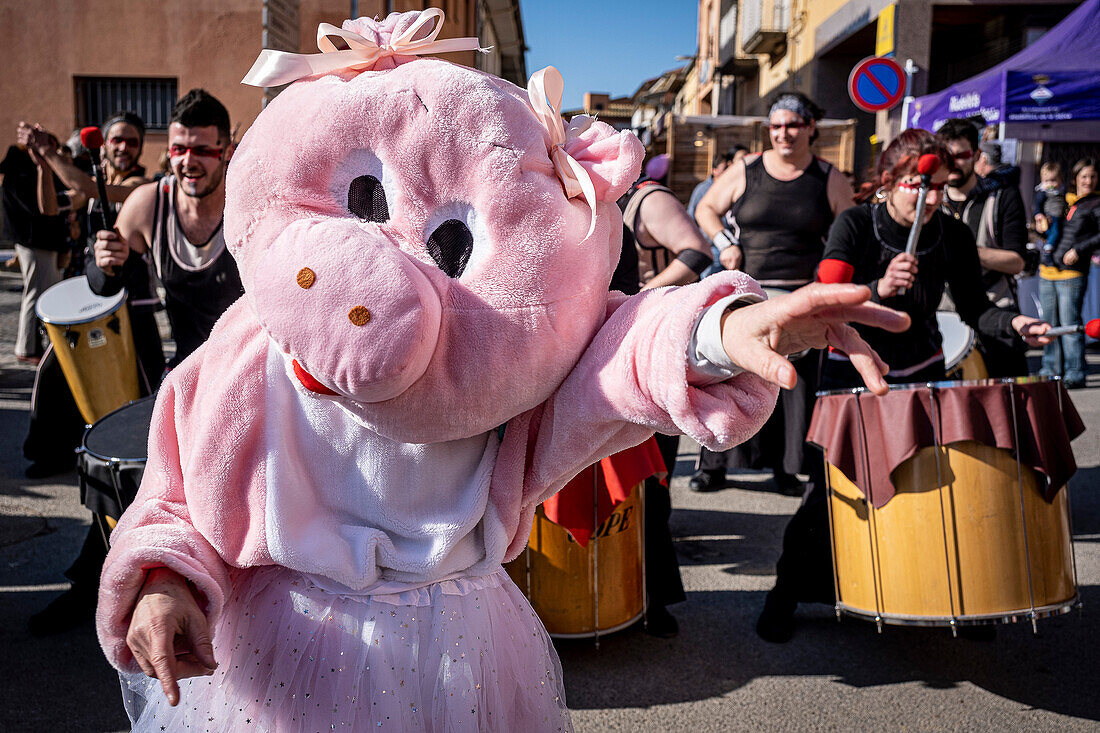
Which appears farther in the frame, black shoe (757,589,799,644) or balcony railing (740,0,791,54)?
balcony railing (740,0,791,54)

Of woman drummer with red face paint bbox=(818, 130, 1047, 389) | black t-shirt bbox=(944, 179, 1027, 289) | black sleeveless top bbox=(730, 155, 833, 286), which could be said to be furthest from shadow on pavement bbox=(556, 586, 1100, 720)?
black t-shirt bbox=(944, 179, 1027, 289)

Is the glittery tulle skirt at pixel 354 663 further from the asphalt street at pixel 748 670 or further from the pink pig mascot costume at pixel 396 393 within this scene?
the asphalt street at pixel 748 670

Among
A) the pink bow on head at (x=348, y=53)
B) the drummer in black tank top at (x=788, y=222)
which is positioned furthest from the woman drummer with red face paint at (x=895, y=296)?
the pink bow on head at (x=348, y=53)

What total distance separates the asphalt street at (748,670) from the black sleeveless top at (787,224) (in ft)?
4.52

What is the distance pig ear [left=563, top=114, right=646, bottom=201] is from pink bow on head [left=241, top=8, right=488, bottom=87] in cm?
20

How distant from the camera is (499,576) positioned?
1562 mm

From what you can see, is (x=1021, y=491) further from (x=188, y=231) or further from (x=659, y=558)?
(x=188, y=231)

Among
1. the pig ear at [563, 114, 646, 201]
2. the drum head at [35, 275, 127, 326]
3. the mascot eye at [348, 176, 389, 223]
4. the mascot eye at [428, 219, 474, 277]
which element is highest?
the pig ear at [563, 114, 646, 201]

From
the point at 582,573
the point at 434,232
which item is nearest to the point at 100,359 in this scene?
the point at 582,573

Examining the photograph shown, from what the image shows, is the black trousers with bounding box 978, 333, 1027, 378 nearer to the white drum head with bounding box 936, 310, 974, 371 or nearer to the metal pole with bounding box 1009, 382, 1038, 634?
the white drum head with bounding box 936, 310, 974, 371

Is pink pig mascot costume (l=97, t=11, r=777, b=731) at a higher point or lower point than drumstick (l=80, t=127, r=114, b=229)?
lower

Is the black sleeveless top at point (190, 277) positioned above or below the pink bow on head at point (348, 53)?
below

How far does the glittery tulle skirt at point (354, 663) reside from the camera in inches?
55.5

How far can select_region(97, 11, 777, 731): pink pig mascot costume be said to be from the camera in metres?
1.18
